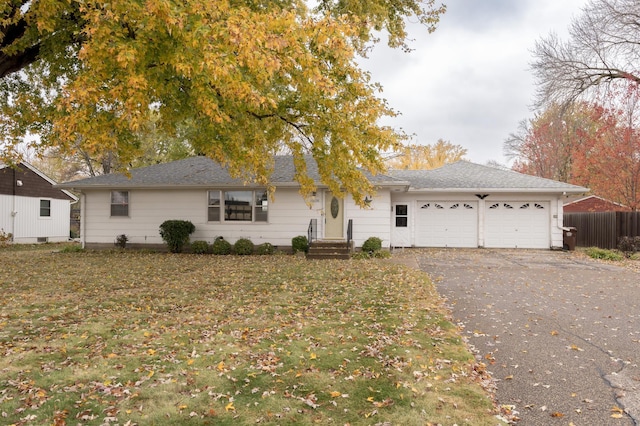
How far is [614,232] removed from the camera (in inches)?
686

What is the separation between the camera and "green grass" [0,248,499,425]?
11.3 ft

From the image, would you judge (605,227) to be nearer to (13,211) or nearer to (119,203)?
(119,203)

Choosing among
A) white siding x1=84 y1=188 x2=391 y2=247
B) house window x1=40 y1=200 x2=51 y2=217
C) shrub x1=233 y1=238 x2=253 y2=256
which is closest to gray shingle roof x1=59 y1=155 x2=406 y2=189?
white siding x1=84 y1=188 x2=391 y2=247

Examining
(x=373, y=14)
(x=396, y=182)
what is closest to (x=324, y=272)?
(x=396, y=182)

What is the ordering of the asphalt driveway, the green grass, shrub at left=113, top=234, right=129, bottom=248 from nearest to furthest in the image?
the green grass
the asphalt driveway
shrub at left=113, top=234, right=129, bottom=248

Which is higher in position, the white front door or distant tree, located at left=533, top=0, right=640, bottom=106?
distant tree, located at left=533, top=0, right=640, bottom=106

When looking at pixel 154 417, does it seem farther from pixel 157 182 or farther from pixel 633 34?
pixel 633 34

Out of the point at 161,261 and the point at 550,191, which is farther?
the point at 550,191

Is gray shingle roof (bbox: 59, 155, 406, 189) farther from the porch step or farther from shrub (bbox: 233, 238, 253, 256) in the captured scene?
the porch step

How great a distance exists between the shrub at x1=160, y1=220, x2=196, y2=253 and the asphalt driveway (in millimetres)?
9452

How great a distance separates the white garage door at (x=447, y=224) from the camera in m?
18.6

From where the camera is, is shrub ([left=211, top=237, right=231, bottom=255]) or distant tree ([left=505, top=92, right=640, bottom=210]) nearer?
shrub ([left=211, top=237, right=231, bottom=255])

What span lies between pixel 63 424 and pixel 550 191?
1856cm

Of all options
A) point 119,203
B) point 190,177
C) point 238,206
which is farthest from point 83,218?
point 238,206
